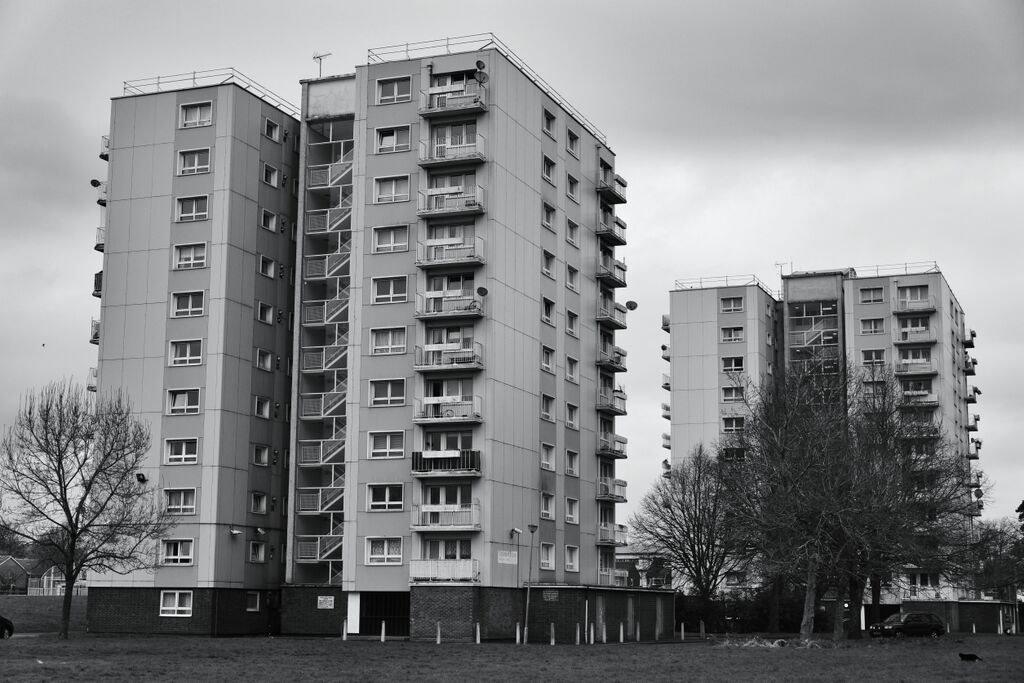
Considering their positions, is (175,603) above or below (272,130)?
below

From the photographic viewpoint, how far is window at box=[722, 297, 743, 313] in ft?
450

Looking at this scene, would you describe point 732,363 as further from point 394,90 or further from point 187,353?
point 187,353

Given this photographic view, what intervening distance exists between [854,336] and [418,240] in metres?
68.7

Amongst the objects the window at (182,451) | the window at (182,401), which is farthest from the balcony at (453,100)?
the window at (182,451)

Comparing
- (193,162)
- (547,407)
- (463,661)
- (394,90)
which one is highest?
(394,90)

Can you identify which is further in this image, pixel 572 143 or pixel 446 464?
pixel 572 143

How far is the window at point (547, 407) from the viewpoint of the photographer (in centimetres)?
8375

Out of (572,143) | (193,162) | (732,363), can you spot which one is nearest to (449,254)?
(572,143)

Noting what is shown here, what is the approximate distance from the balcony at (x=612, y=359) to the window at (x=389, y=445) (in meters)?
18.5

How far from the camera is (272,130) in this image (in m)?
87.6

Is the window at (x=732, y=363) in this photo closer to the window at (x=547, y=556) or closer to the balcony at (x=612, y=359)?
the balcony at (x=612, y=359)

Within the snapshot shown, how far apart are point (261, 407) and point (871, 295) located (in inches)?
2873

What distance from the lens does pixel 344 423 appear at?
8381cm

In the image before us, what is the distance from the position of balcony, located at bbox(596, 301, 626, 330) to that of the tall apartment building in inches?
819
